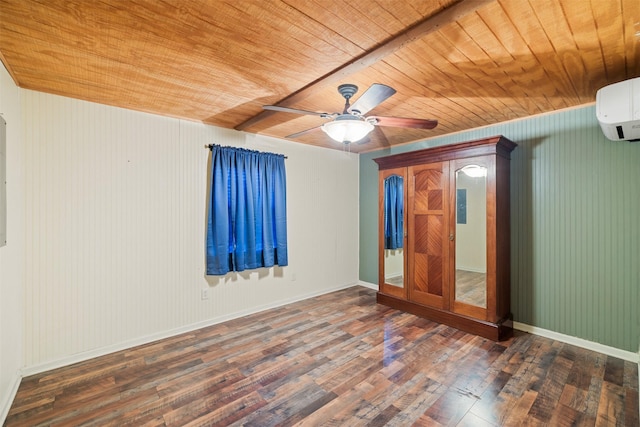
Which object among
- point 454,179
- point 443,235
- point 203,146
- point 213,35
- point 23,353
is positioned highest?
point 213,35

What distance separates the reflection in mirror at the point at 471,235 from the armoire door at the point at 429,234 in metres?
0.13

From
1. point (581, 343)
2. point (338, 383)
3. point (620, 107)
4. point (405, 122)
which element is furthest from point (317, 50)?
point (581, 343)

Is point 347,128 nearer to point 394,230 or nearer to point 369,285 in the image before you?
point 394,230

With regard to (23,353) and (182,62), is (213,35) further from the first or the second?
(23,353)

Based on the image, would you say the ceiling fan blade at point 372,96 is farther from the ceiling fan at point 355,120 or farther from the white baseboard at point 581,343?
the white baseboard at point 581,343

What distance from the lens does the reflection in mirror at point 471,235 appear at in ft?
9.88

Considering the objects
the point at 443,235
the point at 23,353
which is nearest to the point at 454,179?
the point at 443,235

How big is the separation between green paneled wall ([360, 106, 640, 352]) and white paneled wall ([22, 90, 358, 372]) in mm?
3026

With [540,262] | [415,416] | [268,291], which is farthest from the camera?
[268,291]

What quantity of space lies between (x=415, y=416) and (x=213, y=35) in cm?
265

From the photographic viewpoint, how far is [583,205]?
2771 millimetres

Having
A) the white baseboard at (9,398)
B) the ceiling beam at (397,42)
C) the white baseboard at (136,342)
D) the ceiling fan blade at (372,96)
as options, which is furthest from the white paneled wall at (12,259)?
the ceiling fan blade at (372,96)

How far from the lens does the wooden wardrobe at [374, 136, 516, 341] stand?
9.68ft

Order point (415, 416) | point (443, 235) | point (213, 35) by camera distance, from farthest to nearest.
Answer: point (443, 235) → point (415, 416) → point (213, 35)
